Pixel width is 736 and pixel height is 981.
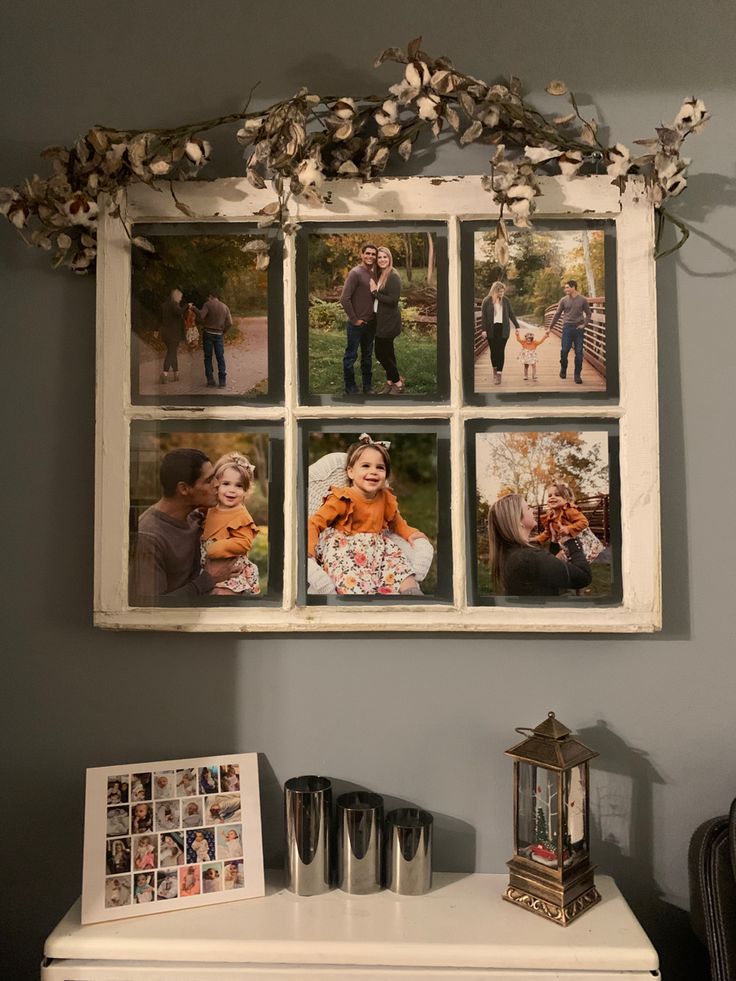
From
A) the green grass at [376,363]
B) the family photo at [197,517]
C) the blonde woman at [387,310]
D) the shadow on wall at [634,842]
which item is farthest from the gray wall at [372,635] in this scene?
the green grass at [376,363]

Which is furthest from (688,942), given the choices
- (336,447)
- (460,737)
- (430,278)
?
(430,278)

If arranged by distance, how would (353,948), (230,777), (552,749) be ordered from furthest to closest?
(230,777), (552,749), (353,948)

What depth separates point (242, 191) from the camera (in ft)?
4.72

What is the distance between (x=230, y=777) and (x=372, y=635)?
36 centimetres

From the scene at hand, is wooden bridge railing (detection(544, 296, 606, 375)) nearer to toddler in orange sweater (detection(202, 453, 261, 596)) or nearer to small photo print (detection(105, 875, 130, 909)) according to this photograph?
toddler in orange sweater (detection(202, 453, 261, 596))

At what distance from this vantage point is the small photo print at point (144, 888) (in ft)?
4.38

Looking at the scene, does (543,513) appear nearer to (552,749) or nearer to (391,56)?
(552,749)

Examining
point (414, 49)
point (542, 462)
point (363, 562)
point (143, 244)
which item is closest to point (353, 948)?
point (363, 562)

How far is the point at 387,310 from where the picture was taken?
1451 millimetres

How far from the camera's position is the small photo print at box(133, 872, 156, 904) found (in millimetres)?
1334

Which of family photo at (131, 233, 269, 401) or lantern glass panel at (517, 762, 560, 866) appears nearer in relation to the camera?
lantern glass panel at (517, 762, 560, 866)

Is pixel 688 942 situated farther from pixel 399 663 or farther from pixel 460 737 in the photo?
pixel 399 663

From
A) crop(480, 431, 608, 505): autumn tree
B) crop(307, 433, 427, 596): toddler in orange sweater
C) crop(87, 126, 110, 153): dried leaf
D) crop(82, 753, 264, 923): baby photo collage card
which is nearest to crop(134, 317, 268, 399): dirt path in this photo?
crop(307, 433, 427, 596): toddler in orange sweater

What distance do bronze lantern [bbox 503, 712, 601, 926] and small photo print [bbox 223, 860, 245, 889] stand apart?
1.52ft
